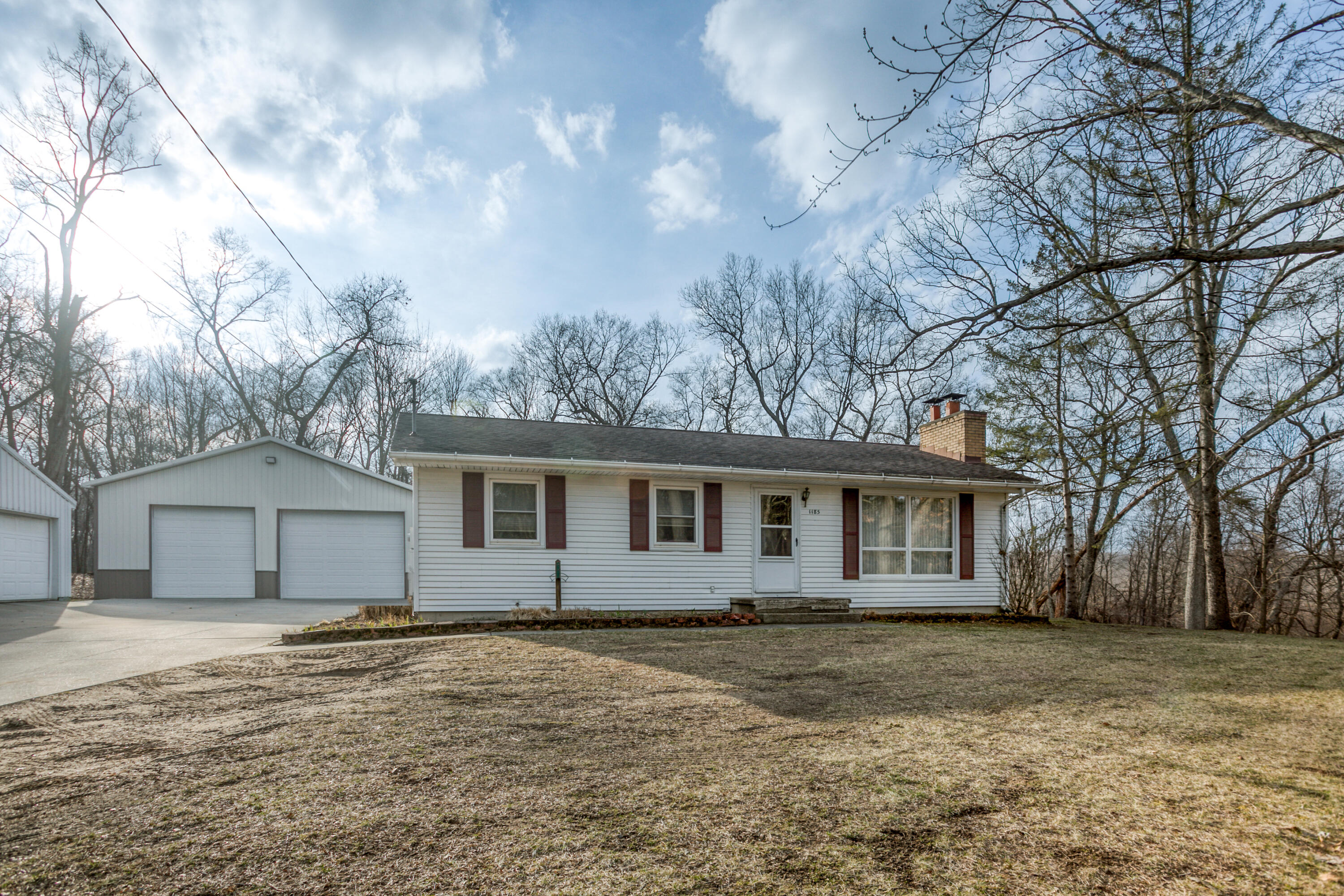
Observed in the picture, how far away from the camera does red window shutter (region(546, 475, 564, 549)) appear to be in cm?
1108

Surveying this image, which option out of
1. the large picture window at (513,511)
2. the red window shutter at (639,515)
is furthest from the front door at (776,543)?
the large picture window at (513,511)

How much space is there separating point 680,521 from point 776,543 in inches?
75.3

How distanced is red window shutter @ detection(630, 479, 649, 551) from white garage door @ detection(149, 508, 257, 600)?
33.0 ft

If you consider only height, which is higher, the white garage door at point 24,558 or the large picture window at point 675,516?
the large picture window at point 675,516

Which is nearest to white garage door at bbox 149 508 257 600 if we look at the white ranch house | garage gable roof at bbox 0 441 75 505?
garage gable roof at bbox 0 441 75 505

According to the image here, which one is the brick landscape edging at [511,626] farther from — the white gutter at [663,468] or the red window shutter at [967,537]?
the red window shutter at [967,537]

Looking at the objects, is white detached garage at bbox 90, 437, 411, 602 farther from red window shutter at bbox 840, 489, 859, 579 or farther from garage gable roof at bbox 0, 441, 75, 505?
red window shutter at bbox 840, 489, 859, 579

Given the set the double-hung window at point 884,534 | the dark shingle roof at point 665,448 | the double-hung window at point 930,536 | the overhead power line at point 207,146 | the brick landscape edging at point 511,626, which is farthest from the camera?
the double-hung window at point 930,536

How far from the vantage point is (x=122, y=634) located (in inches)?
366

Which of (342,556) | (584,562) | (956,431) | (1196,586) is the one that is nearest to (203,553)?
(342,556)

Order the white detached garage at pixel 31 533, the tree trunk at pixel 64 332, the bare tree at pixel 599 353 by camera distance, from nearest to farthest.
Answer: the white detached garage at pixel 31 533 → the tree trunk at pixel 64 332 → the bare tree at pixel 599 353

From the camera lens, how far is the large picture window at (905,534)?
12.8 m

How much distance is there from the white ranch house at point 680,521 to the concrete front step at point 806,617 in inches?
Answer: 24.8

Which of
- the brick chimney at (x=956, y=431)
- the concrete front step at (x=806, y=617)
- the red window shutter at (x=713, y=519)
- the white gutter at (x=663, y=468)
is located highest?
the brick chimney at (x=956, y=431)
